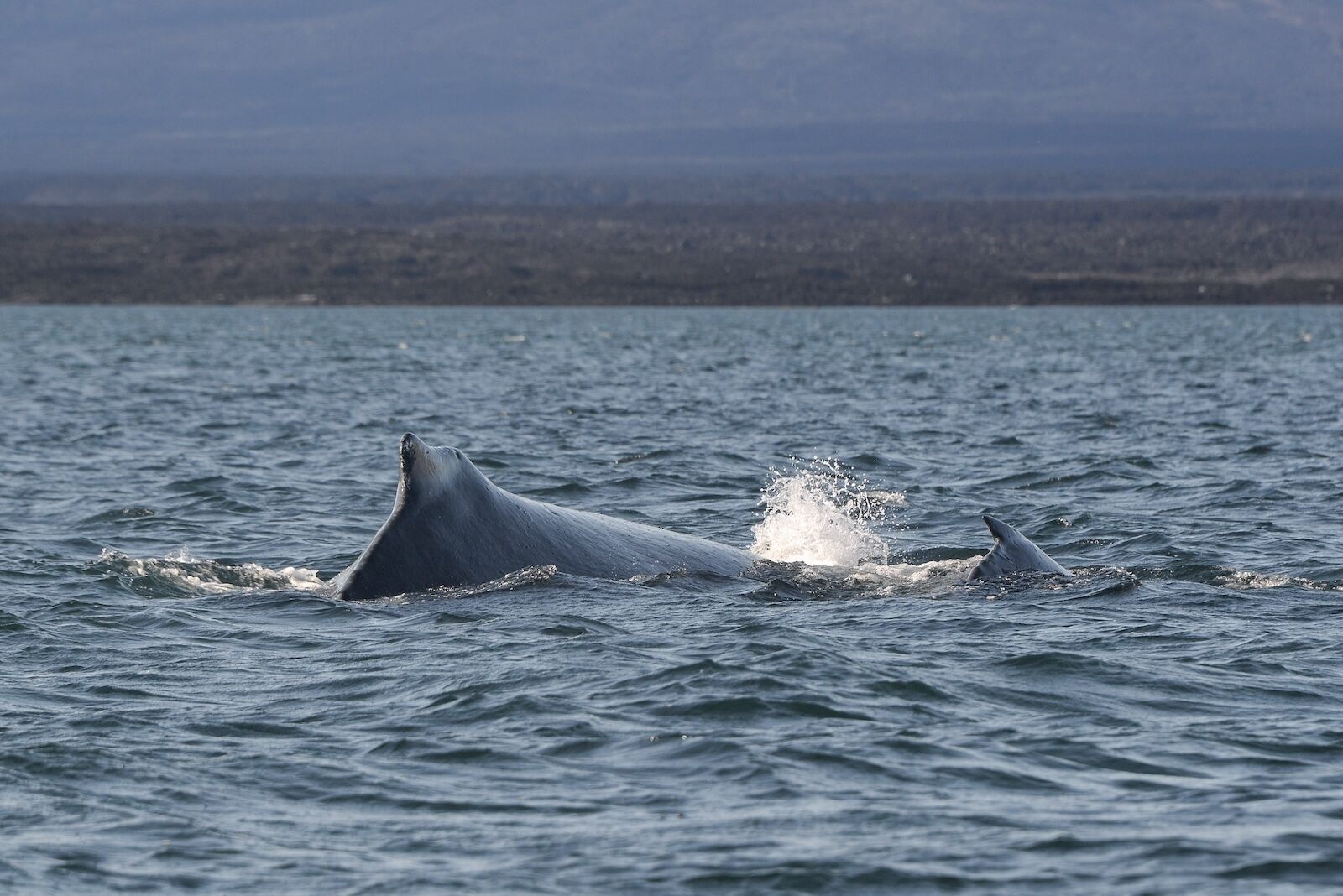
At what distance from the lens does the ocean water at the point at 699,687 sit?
8.62 metres

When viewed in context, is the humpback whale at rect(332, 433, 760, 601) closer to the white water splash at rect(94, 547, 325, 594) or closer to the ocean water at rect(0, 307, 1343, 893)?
the ocean water at rect(0, 307, 1343, 893)

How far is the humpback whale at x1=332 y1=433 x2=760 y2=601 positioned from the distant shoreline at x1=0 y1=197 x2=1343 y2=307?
109026mm

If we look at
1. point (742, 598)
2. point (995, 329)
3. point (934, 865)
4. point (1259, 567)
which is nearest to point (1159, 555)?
point (1259, 567)

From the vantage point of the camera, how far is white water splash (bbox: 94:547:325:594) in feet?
50.7

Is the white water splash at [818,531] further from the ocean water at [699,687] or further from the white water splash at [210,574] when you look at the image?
the white water splash at [210,574]

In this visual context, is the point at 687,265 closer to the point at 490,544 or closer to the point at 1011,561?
the point at 1011,561

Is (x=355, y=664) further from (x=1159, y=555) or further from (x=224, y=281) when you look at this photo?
(x=224, y=281)

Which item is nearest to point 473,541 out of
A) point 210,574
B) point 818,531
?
point 210,574

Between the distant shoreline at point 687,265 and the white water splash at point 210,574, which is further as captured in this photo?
the distant shoreline at point 687,265

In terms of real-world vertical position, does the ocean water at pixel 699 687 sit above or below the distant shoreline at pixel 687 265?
above

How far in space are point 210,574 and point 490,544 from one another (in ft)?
11.1

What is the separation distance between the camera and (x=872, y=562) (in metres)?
16.8

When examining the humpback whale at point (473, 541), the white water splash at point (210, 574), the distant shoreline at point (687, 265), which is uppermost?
the humpback whale at point (473, 541)

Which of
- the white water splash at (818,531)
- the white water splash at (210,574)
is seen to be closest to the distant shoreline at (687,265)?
the white water splash at (818,531)
